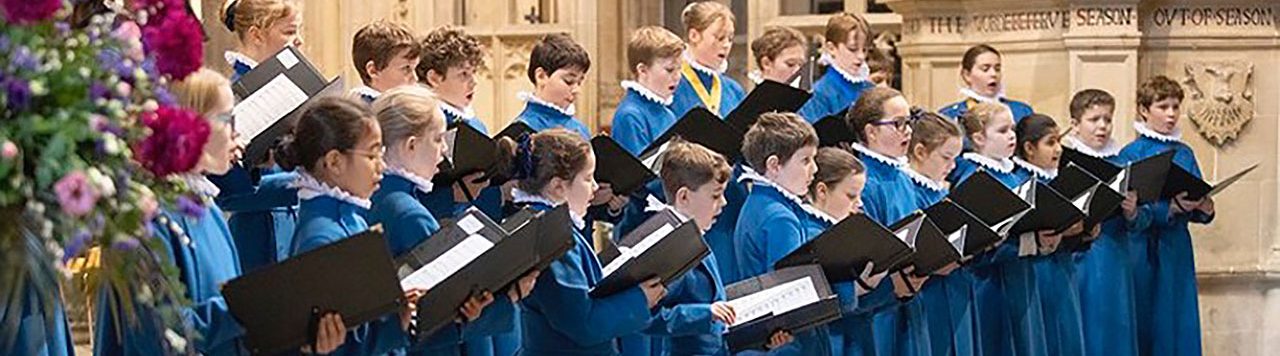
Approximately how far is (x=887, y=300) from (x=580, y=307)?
130 cm

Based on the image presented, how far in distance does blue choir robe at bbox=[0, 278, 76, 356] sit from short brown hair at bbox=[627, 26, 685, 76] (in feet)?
9.87

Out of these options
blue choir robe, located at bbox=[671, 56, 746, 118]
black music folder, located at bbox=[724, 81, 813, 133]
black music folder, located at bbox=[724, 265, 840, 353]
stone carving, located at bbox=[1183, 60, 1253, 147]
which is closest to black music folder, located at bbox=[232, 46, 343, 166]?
black music folder, located at bbox=[724, 265, 840, 353]

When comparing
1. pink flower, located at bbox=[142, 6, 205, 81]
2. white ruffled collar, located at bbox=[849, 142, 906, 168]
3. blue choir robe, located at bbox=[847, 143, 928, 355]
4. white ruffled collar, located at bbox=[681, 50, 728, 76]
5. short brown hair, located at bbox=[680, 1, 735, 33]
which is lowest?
blue choir robe, located at bbox=[847, 143, 928, 355]

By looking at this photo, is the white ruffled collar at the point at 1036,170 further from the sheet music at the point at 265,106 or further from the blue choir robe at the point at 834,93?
the sheet music at the point at 265,106

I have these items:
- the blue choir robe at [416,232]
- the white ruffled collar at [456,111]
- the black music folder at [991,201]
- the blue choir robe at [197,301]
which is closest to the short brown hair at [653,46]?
the black music folder at [991,201]

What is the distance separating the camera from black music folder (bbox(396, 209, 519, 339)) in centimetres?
434

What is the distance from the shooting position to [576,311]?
484cm

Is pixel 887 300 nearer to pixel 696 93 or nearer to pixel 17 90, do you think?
pixel 696 93

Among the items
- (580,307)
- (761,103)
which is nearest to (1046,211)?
(761,103)

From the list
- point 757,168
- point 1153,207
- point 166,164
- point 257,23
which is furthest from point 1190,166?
point 166,164

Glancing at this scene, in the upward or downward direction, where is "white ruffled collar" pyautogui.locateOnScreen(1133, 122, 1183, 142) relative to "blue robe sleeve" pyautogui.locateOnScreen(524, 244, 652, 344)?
downward

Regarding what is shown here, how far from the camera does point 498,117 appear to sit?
36.0ft

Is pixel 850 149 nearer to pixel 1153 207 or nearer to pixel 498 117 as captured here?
pixel 1153 207

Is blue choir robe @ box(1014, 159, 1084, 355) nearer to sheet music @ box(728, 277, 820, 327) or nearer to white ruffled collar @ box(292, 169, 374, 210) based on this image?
sheet music @ box(728, 277, 820, 327)
